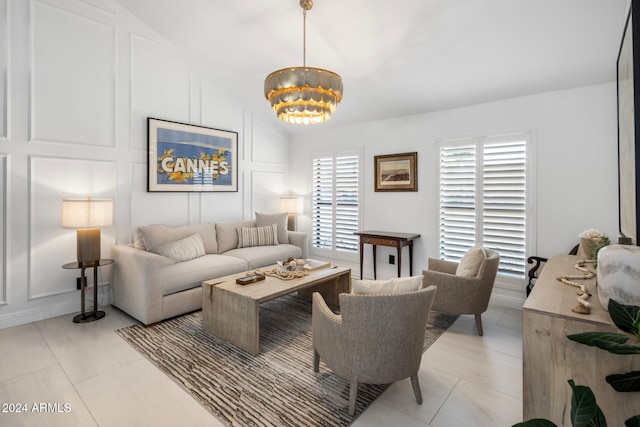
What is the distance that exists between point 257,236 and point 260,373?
2.69 meters

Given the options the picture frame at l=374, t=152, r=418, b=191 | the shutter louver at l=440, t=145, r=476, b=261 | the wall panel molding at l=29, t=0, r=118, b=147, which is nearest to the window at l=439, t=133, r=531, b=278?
the shutter louver at l=440, t=145, r=476, b=261

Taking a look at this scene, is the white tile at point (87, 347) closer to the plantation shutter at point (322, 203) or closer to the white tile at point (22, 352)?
the white tile at point (22, 352)

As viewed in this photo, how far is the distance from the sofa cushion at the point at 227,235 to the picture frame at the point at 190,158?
569 millimetres

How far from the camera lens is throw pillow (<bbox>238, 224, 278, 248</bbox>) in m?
4.75

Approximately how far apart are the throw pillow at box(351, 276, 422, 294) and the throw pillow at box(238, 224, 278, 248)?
308cm

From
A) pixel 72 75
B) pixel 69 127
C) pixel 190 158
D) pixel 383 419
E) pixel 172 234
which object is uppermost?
pixel 72 75

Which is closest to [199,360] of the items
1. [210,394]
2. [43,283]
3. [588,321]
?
[210,394]

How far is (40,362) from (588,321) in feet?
11.6

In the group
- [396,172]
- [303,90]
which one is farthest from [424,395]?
[396,172]

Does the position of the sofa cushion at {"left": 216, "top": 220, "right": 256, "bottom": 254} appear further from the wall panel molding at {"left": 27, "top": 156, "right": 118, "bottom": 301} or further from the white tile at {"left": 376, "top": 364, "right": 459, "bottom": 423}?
the white tile at {"left": 376, "top": 364, "right": 459, "bottom": 423}

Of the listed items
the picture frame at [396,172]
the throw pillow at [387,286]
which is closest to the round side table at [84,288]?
the throw pillow at [387,286]

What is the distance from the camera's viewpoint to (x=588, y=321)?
1.22 metres

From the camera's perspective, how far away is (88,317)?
332 centimetres

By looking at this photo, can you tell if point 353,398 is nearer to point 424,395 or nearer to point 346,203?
point 424,395
